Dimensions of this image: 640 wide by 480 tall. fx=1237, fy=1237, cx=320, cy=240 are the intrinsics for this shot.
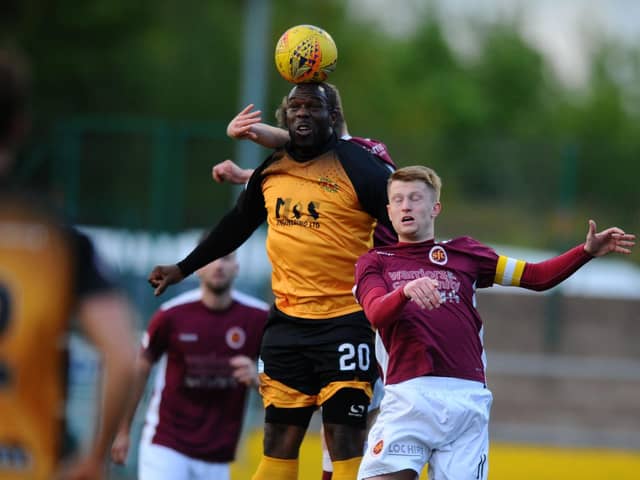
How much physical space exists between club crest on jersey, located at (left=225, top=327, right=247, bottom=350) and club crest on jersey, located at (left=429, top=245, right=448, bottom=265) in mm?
2180

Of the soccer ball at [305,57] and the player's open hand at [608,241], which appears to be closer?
the player's open hand at [608,241]

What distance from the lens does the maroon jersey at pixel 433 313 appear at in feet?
19.4

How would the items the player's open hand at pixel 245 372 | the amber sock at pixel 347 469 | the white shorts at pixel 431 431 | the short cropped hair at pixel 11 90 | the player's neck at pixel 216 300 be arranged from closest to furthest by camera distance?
the short cropped hair at pixel 11 90 < the white shorts at pixel 431 431 < the amber sock at pixel 347 469 < the player's open hand at pixel 245 372 < the player's neck at pixel 216 300

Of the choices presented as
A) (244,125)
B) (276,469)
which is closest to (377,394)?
(276,469)

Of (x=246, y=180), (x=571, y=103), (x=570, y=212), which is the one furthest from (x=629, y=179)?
(x=571, y=103)

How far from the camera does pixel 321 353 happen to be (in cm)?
632

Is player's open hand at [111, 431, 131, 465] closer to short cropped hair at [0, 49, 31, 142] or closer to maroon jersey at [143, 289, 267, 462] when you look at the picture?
maroon jersey at [143, 289, 267, 462]

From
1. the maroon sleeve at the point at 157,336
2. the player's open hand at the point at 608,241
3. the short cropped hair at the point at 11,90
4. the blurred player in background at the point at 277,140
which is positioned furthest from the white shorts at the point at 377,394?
the short cropped hair at the point at 11,90

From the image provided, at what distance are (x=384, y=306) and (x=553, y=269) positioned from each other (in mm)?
956

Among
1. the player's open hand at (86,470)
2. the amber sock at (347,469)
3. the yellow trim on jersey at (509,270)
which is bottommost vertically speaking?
the amber sock at (347,469)

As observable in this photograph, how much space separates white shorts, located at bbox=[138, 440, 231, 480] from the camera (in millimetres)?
7633

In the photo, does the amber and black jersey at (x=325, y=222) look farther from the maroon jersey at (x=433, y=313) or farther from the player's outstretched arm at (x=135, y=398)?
the player's outstretched arm at (x=135, y=398)

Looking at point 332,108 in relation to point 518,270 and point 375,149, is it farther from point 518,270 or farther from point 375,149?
point 518,270

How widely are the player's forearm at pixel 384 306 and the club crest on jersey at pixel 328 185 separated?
0.81 metres
